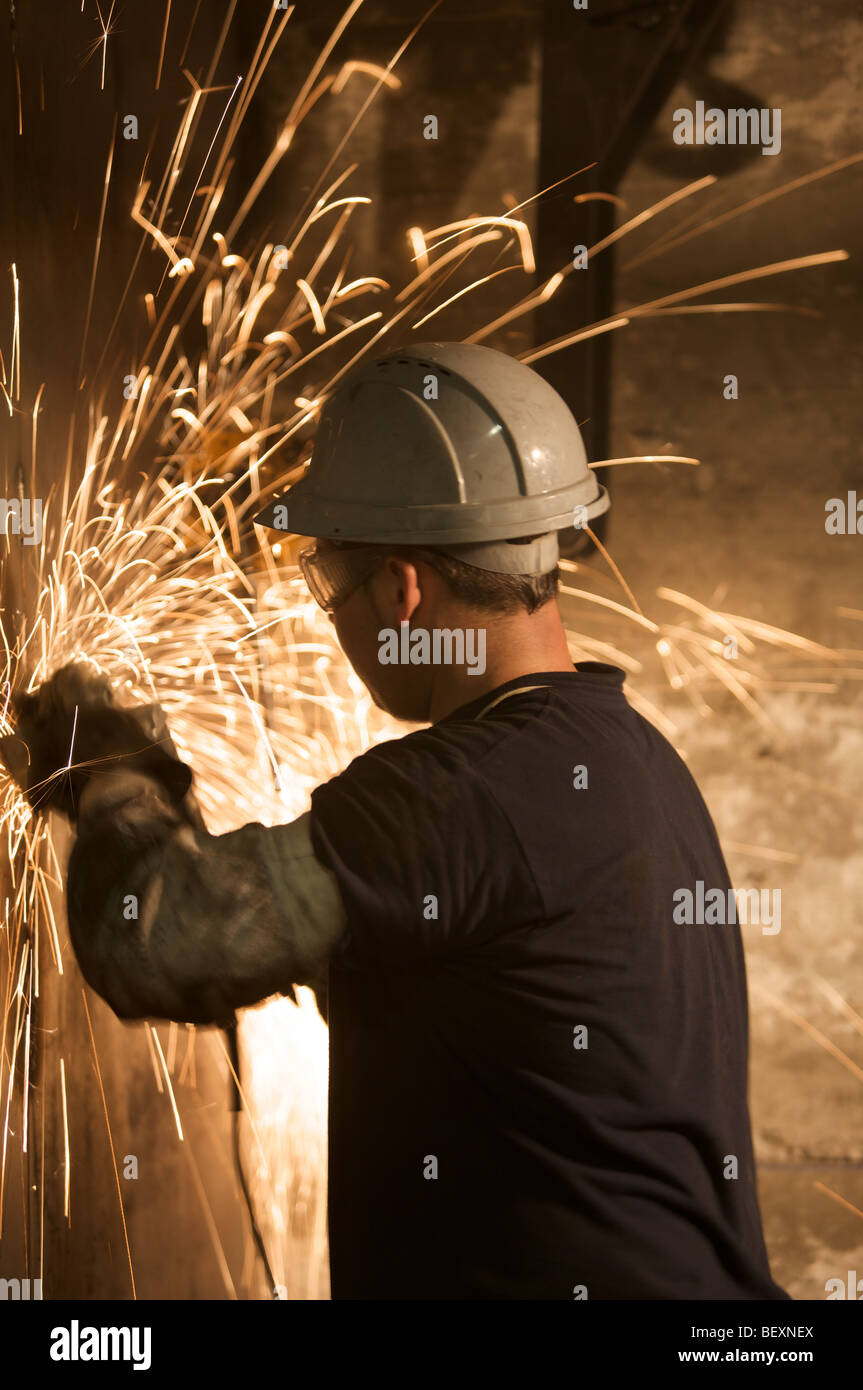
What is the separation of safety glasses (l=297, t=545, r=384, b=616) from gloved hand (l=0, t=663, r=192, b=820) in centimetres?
30

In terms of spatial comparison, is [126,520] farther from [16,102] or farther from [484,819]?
[484,819]

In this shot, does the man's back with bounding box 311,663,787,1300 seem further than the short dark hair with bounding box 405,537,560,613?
No

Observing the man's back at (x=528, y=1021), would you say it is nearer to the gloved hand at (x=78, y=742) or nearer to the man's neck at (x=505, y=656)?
the man's neck at (x=505, y=656)

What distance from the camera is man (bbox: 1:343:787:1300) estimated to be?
1291 mm

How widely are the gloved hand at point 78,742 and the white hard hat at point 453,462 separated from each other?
1.23 feet

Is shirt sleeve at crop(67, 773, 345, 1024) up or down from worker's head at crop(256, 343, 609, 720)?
down

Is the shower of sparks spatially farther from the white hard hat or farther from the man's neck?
the man's neck

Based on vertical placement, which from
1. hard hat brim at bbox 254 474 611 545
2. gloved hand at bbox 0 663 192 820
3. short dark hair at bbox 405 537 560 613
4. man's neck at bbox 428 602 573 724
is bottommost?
gloved hand at bbox 0 663 192 820

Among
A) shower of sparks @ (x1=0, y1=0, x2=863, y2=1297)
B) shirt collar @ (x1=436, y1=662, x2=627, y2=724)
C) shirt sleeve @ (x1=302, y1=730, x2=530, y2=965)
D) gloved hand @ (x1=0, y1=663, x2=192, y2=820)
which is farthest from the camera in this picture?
shower of sparks @ (x1=0, y1=0, x2=863, y2=1297)

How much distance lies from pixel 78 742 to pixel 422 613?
522 mm

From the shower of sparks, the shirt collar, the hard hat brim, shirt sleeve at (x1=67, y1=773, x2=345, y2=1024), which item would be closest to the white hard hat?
the hard hat brim
